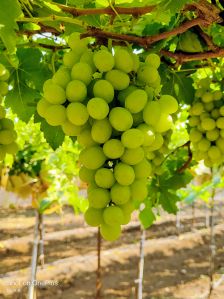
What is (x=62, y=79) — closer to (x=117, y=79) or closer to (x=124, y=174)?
(x=117, y=79)

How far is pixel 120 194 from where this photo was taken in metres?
0.92

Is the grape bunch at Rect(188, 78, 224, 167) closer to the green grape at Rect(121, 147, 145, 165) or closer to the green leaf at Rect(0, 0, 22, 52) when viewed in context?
the green grape at Rect(121, 147, 145, 165)

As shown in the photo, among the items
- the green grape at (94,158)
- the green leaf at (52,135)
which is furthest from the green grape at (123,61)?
the green leaf at (52,135)

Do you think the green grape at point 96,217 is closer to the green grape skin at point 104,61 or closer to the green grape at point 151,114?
the green grape at point 151,114

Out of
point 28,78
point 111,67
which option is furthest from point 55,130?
point 111,67

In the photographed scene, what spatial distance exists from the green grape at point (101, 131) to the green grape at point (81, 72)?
4.7 inches

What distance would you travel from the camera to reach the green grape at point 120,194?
917mm

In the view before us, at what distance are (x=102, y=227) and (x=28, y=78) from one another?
0.94 m

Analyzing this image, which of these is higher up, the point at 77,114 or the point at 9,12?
the point at 9,12

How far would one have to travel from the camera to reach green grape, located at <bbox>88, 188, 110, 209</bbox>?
93cm

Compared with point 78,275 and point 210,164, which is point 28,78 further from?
point 78,275

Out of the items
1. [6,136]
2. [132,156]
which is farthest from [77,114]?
[6,136]

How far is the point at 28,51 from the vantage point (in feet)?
5.50

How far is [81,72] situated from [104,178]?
26 centimetres
